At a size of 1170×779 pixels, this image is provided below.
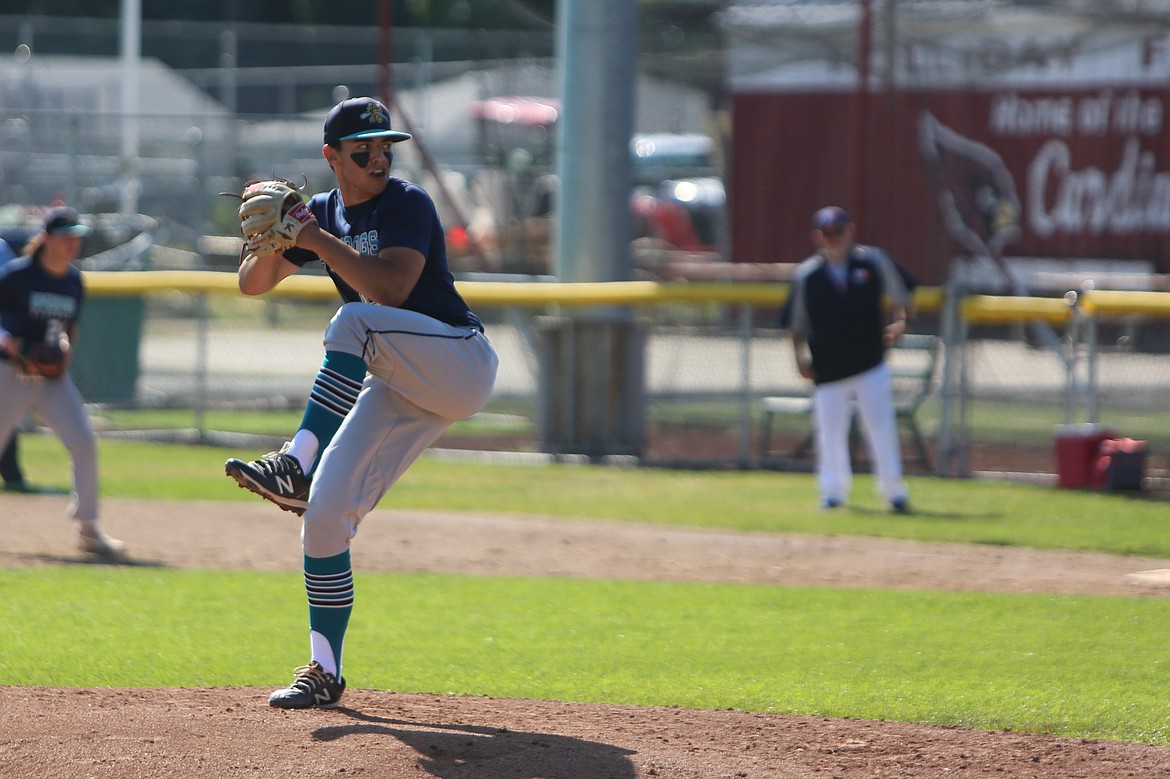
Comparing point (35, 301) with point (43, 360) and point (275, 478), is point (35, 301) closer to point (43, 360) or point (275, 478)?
point (43, 360)

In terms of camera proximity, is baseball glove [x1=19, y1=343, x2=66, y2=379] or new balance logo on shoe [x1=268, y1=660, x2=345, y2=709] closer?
new balance logo on shoe [x1=268, y1=660, x2=345, y2=709]

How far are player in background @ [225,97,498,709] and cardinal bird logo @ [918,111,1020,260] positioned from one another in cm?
1301

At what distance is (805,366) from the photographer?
10.2 meters

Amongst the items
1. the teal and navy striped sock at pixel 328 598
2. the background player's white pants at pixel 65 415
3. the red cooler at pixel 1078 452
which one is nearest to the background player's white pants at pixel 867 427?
the red cooler at pixel 1078 452

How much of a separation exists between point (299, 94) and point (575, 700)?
81.1ft

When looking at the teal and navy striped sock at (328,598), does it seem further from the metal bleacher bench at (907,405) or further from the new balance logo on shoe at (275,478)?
the metal bleacher bench at (907,405)

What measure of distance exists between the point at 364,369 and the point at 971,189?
1573 cm

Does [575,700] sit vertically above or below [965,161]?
below

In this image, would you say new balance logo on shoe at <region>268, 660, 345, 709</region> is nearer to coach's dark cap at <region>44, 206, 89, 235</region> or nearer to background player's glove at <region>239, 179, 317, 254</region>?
background player's glove at <region>239, 179, 317, 254</region>

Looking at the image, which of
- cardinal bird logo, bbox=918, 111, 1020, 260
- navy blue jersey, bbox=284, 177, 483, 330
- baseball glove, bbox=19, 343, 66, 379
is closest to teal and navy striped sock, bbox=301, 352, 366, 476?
navy blue jersey, bbox=284, 177, 483, 330

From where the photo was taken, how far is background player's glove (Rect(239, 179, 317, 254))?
4.65 m

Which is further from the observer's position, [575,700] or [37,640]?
[37,640]

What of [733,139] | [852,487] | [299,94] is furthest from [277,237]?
[299,94]

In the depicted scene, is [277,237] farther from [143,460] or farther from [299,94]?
[299,94]
